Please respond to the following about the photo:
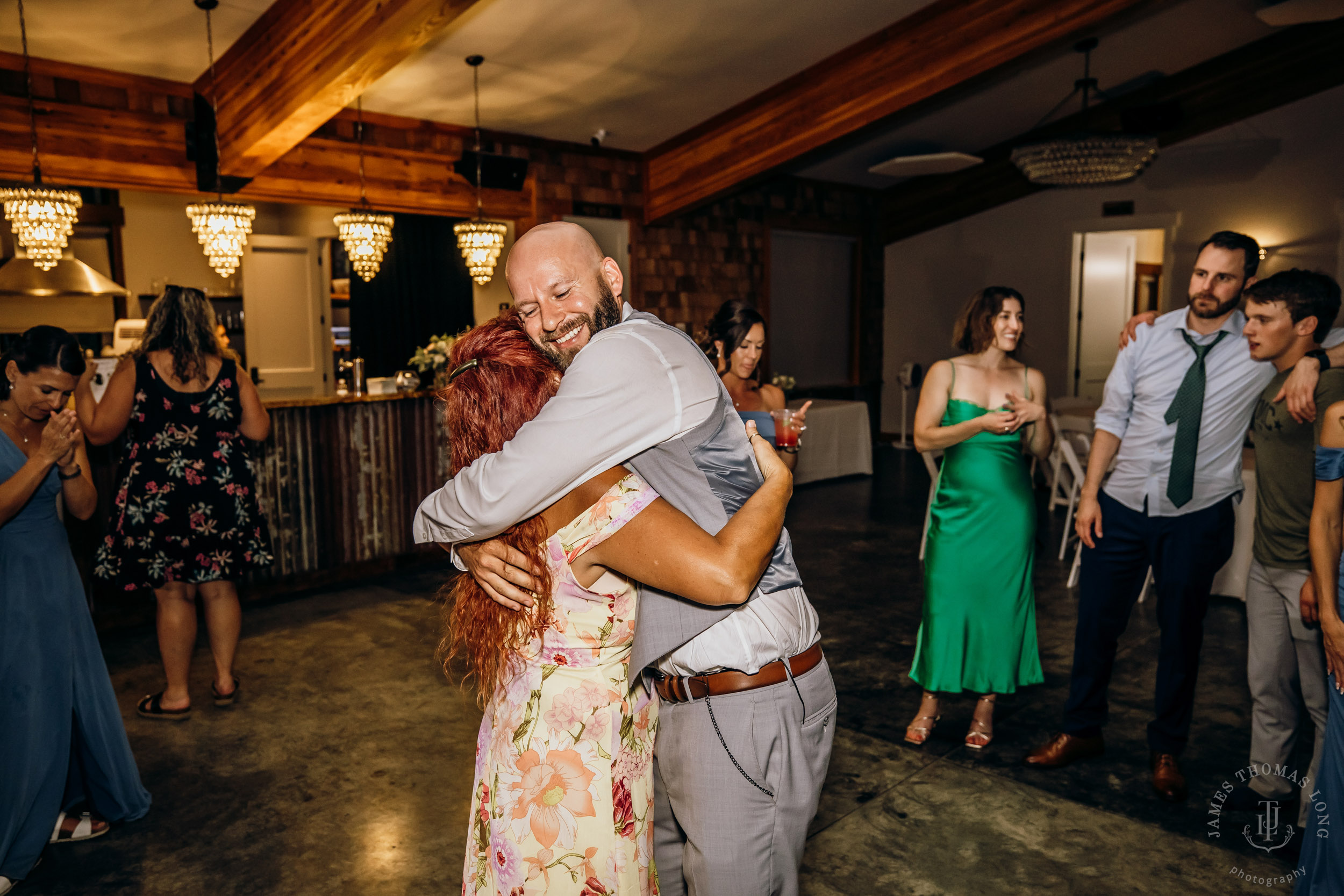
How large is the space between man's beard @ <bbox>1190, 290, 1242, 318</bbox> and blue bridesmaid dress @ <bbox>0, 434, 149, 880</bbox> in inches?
135

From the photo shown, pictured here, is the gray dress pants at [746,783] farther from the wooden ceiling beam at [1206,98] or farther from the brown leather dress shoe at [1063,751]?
the wooden ceiling beam at [1206,98]

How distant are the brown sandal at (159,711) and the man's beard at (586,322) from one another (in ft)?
10.1

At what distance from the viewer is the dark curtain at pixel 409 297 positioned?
31.5ft

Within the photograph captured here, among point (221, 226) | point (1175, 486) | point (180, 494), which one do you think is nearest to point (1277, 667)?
point (1175, 486)

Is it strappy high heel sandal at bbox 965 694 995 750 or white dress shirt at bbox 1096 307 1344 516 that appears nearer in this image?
white dress shirt at bbox 1096 307 1344 516

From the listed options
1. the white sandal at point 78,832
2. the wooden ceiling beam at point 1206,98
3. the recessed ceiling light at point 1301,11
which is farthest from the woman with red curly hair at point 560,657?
the wooden ceiling beam at point 1206,98

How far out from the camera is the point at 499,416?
1.31 meters

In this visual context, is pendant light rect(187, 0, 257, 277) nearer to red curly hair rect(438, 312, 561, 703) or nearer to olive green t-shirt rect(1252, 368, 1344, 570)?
red curly hair rect(438, 312, 561, 703)

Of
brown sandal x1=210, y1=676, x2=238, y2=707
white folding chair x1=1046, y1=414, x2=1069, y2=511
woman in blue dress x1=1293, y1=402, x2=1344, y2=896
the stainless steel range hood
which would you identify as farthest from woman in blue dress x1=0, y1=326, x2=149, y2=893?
white folding chair x1=1046, y1=414, x2=1069, y2=511

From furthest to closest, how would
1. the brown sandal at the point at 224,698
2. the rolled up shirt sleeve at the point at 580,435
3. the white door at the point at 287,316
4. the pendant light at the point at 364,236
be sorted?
the white door at the point at 287,316 < the pendant light at the point at 364,236 < the brown sandal at the point at 224,698 < the rolled up shirt sleeve at the point at 580,435

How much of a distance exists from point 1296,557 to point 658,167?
279 inches

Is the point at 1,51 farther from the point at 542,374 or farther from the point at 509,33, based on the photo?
the point at 542,374

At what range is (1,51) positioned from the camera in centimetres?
509

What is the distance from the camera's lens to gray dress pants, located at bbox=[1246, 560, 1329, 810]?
8.47 ft
